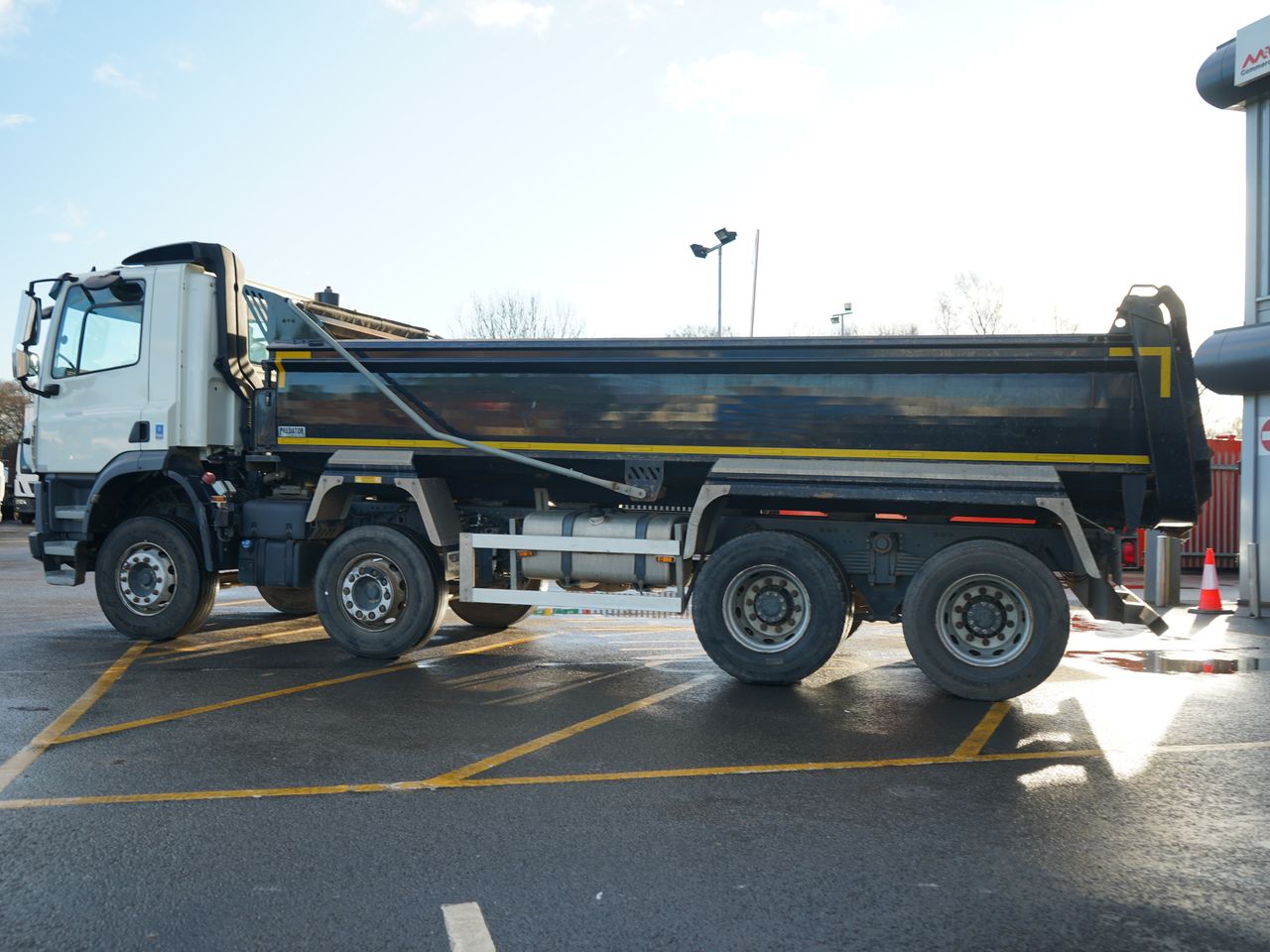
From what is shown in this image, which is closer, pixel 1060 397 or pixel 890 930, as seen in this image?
pixel 890 930

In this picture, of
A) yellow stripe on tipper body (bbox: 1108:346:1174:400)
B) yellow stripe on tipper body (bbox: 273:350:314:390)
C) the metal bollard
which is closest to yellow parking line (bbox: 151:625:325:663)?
yellow stripe on tipper body (bbox: 273:350:314:390)

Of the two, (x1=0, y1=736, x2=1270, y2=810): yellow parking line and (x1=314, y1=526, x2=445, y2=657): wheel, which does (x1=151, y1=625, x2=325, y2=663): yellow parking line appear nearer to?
(x1=314, y1=526, x2=445, y2=657): wheel

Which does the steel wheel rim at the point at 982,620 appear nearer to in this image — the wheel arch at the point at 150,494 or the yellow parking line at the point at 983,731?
the yellow parking line at the point at 983,731

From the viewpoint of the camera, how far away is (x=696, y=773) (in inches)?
229

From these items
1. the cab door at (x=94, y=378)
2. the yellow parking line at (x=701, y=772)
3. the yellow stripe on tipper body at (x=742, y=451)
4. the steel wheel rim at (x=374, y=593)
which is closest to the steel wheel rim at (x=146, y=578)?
the cab door at (x=94, y=378)

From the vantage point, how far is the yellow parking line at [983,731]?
20.8 feet

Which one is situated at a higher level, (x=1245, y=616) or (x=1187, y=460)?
(x=1187, y=460)

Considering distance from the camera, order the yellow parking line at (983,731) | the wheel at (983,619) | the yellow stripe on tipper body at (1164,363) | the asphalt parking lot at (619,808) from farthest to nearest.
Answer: the wheel at (983,619) → the yellow stripe on tipper body at (1164,363) → the yellow parking line at (983,731) → the asphalt parking lot at (619,808)

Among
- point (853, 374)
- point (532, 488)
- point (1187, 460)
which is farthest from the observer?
point (532, 488)

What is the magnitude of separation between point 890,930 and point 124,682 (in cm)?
640

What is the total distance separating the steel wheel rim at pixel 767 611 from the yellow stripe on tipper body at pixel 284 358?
4.10 meters

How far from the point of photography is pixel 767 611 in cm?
820

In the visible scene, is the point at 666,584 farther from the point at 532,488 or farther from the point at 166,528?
the point at 166,528

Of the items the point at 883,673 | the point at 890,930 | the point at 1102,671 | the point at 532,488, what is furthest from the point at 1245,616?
the point at 890,930
